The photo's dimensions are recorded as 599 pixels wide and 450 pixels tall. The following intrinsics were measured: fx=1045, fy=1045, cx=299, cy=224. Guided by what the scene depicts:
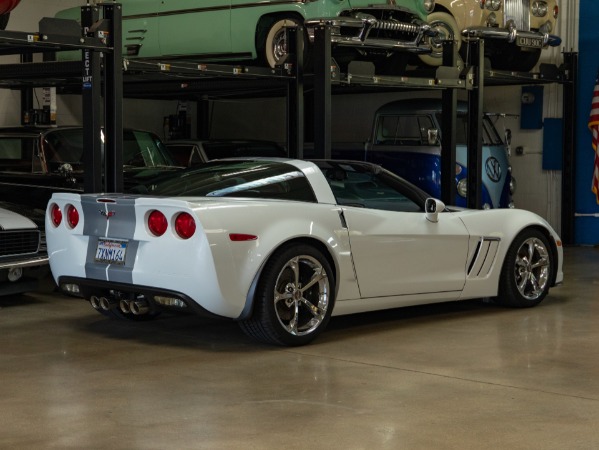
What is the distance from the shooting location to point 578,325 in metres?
7.66

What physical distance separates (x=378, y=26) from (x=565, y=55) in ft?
17.2

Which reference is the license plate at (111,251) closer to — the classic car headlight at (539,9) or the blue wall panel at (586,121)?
the classic car headlight at (539,9)

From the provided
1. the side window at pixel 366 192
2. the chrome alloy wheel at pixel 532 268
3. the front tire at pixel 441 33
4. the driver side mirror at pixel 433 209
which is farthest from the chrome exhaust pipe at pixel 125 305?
the front tire at pixel 441 33

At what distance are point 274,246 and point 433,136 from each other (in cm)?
696

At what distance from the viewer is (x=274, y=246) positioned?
21.1 feet

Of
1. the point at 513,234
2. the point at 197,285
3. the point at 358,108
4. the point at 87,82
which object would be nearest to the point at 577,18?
the point at 358,108

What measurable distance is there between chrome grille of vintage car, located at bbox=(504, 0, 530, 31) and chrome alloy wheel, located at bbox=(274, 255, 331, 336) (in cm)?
696

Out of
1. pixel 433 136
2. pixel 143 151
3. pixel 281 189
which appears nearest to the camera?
pixel 281 189

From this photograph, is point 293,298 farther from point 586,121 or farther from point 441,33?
point 586,121

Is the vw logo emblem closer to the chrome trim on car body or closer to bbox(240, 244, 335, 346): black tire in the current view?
the chrome trim on car body

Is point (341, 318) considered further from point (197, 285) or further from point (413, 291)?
point (197, 285)

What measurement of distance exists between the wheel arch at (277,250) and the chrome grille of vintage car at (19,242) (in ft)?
9.12

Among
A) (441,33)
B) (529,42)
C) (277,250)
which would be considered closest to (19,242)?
(277,250)

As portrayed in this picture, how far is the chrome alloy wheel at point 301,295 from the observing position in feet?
21.6
